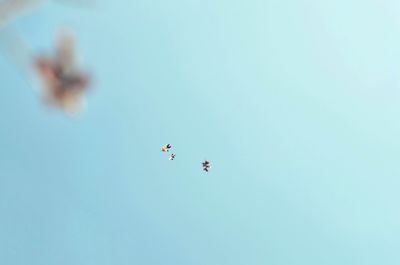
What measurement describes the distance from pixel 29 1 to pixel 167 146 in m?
55.9

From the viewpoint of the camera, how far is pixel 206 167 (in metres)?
65.2

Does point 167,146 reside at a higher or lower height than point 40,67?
higher

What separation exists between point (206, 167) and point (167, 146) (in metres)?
5.87

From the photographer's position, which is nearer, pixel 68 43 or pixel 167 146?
pixel 68 43

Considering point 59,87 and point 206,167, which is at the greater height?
point 206,167

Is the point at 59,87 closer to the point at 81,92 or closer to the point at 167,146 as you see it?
the point at 81,92

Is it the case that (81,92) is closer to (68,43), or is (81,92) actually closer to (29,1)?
(68,43)

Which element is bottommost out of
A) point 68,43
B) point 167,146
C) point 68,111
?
point 68,111

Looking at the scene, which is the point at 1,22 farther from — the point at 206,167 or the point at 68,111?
the point at 206,167

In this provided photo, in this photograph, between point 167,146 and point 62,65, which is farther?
point 167,146

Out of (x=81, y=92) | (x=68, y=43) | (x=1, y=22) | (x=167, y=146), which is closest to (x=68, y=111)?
(x=81, y=92)

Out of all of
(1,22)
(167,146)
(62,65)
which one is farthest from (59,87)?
(167,146)

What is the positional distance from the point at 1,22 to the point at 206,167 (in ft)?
193

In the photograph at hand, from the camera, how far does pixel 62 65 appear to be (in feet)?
22.4
